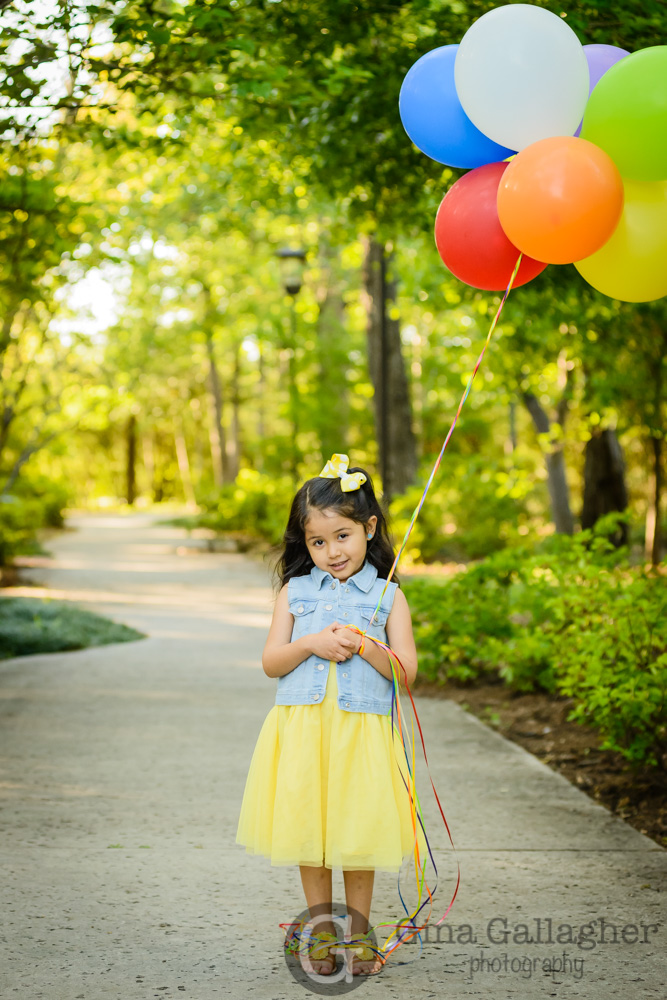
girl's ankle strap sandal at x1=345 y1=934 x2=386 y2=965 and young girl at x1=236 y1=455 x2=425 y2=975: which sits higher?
young girl at x1=236 y1=455 x2=425 y2=975

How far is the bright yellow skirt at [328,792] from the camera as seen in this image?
2.66 metres

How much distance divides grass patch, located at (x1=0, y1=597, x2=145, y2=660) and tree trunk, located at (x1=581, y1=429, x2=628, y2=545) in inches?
269

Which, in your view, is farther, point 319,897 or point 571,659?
point 571,659

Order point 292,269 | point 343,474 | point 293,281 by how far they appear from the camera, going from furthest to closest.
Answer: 1. point 292,269
2. point 293,281
3. point 343,474

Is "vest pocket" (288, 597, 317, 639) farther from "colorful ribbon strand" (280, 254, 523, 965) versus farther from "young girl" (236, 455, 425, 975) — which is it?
"colorful ribbon strand" (280, 254, 523, 965)

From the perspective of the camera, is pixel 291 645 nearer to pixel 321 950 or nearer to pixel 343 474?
pixel 343 474

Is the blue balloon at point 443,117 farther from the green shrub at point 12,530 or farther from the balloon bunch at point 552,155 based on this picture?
the green shrub at point 12,530

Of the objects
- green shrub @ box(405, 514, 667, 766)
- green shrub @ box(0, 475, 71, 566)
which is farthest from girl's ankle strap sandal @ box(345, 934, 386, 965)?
green shrub @ box(0, 475, 71, 566)

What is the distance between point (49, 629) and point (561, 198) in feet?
22.9

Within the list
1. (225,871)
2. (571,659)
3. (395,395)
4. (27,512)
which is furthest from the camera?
→ (27,512)

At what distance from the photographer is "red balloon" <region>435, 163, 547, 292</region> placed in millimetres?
3119

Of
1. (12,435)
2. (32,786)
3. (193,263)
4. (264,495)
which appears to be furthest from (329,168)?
(193,263)

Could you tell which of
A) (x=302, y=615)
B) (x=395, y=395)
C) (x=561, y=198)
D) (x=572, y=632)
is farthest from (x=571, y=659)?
(x=395, y=395)

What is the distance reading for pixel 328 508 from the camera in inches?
113
